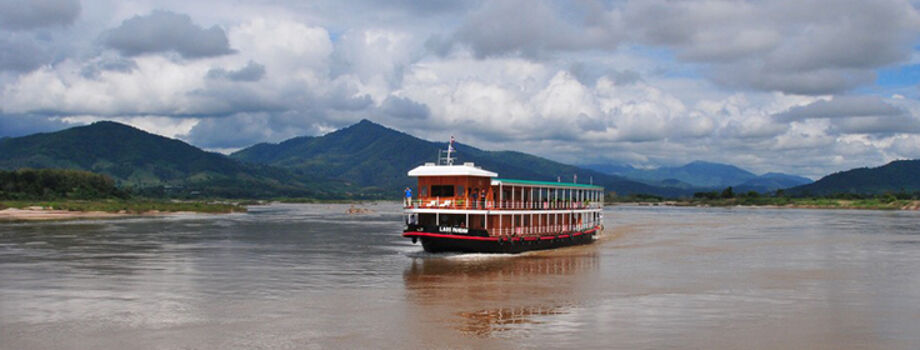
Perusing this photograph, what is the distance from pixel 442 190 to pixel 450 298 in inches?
694

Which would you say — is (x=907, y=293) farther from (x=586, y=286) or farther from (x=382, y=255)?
(x=382, y=255)

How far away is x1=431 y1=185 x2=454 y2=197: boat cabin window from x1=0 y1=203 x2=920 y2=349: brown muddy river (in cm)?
413

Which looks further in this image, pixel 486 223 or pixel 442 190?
pixel 442 190

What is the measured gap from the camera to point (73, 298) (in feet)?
105

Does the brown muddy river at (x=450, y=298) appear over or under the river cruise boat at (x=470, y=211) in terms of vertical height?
under

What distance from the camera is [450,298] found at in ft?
109

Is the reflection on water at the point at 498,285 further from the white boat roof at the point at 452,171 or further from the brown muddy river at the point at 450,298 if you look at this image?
the white boat roof at the point at 452,171

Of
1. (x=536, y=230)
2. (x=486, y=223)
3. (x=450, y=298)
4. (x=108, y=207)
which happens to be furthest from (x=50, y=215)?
(x=450, y=298)

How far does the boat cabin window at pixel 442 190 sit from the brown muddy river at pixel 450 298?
4130 mm

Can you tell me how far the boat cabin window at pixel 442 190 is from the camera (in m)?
50.0

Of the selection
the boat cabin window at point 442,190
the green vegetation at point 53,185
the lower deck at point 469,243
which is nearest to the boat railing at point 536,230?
the lower deck at point 469,243

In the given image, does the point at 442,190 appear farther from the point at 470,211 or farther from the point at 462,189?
the point at 470,211

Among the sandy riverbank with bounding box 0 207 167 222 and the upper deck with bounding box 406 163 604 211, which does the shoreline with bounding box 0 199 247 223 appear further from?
the upper deck with bounding box 406 163 604 211

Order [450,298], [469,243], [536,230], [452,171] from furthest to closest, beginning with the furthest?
[536,230] < [452,171] < [469,243] < [450,298]
